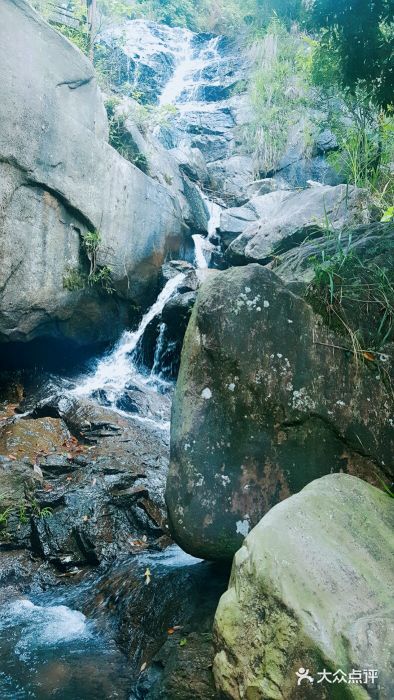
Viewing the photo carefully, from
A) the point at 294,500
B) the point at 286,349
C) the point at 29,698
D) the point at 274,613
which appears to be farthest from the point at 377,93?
the point at 29,698

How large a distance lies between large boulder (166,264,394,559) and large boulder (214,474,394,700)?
35.2 inches

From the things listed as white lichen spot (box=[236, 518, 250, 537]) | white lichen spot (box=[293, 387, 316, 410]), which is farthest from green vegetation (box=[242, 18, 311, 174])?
white lichen spot (box=[236, 518, 250, 537])

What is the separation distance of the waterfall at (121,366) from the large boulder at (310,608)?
6.54 meters

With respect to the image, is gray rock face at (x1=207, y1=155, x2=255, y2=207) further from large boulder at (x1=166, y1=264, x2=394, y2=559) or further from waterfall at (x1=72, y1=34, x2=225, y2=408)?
large boulder at (x1=166, y1=264, x2=394, y2=559)

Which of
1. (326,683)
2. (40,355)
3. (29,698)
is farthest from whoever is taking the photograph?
(40,355)

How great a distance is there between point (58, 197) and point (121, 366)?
3.35m

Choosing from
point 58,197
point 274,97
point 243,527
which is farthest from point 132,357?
point 274,97

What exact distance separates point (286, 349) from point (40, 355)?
22.2ft

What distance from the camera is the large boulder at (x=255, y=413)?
351 cm

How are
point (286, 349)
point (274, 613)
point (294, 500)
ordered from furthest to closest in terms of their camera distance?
point (286, 349) → point (294, 500) → point (274, 613)

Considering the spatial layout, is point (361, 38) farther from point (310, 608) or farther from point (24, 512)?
point (24, 512)

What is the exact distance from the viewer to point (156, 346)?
9.97 meters

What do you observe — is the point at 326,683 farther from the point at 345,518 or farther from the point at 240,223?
the point at 240,223

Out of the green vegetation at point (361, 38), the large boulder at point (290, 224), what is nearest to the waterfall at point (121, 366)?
the large boulder at point (290, 224)
